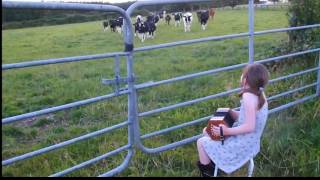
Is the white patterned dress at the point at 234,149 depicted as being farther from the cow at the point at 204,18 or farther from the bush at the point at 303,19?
the cow at the point at 204,18

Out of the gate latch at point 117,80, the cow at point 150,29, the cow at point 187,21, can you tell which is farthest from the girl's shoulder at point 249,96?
the cow at point 187,21

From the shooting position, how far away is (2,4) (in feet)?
9.21

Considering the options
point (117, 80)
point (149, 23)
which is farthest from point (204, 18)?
point (117, 80)

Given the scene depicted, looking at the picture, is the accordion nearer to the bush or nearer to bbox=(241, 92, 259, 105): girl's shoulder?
bbox=(241, 92, 259, 105): girl's shoulder

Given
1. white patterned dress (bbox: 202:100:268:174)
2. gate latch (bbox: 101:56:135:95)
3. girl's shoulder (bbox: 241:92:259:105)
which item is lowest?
white patterned dress (bbox: 202:100:268:174)

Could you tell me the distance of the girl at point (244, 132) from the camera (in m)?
3.34

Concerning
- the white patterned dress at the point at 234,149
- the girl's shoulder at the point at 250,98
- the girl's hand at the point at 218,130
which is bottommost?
the white patterned dress at the point at 234,149

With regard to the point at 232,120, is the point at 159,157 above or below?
below

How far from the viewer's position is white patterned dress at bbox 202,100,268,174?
3494 millimetres

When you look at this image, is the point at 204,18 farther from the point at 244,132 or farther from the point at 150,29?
the point at 244,132

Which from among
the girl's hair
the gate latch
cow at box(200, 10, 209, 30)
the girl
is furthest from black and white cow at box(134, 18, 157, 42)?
the girl's hair

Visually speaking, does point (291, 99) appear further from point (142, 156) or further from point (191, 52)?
point (191, 52)

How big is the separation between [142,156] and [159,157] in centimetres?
15

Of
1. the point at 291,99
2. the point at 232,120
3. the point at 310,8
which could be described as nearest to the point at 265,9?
the point at 310,8
